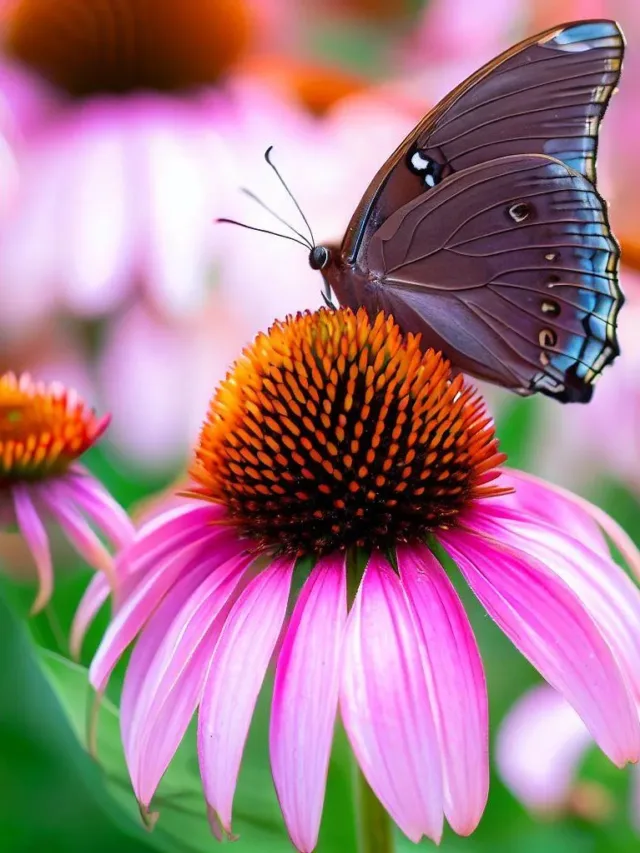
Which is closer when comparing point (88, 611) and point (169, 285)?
point (88, 611)

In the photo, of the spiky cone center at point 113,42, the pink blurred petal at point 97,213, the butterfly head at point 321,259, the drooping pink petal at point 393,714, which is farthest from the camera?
the spiky cone center at point 113,42

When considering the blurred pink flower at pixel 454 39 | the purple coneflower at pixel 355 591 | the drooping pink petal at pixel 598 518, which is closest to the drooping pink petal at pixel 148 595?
the purple coneflower at pixel 355 591

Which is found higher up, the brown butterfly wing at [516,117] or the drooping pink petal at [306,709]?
the brown butterfly wing at [516,117]

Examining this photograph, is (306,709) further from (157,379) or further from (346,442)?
(157,379)

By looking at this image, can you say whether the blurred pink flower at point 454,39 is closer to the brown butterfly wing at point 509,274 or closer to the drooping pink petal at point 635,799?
the brown butterfly wing at point 509,274

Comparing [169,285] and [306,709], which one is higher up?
[169,285]

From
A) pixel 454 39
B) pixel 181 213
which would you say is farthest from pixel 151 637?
pixel 454 39

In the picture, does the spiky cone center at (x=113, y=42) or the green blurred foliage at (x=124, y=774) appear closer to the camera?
the green blurred foliage at (x=124, y=774)

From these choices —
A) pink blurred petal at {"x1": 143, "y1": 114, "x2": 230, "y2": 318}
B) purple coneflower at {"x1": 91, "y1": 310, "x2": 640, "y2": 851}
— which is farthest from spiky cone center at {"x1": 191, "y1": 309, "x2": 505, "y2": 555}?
pink blurred petal at {"x1": 143, "y1": 114, "x2": 230, "y2": 318}
